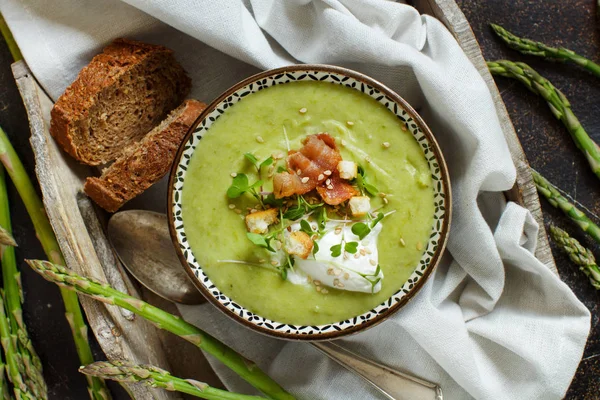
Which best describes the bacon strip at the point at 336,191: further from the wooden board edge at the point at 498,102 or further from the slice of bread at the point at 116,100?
the slice of bread at the point at 116,100

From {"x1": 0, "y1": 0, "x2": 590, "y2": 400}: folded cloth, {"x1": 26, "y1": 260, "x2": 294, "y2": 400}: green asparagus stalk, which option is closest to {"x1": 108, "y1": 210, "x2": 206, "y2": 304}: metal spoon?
{"x1": 26, "y1": 260, "x2": 294, "y2": 400}: green asparagus stalk

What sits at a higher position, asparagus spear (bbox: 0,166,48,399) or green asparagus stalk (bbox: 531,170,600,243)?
green asparagus stalk (bbox: 531,170,600,243)

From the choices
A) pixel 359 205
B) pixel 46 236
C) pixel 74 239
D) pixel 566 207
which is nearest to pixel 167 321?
pixel 74 239

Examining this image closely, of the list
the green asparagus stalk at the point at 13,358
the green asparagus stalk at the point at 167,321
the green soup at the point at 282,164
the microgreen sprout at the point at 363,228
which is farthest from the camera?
the green asparagus stalk at the point at 13,358

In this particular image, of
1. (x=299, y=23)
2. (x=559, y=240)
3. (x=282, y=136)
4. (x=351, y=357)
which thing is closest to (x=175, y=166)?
(x=282, y=136)

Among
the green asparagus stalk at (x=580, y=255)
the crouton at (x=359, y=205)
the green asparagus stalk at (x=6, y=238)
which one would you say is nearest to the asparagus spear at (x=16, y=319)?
the green asparagus stalk at (x=6, y=238)

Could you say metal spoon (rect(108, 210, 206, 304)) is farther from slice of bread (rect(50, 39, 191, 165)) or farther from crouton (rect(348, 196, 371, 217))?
crouton (rect(348, 196, 371, 217))
